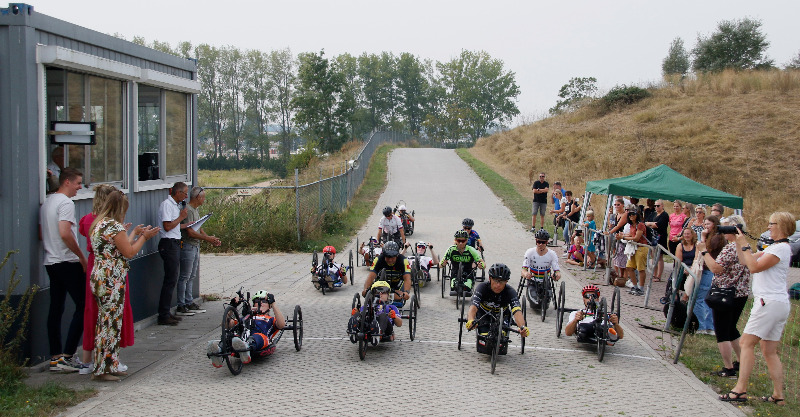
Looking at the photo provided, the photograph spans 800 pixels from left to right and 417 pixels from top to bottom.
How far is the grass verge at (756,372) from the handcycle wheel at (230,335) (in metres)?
5.48

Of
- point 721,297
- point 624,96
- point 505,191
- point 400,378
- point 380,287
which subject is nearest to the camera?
point 400,378

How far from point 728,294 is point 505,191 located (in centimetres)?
2661

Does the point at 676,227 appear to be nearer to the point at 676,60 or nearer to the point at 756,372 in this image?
the point at 756,372

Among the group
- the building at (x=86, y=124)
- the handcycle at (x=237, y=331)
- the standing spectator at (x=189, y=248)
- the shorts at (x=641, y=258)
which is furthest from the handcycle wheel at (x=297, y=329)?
the shorts at (x=641, y=258)

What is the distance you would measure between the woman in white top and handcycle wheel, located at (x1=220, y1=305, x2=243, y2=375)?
218 inches

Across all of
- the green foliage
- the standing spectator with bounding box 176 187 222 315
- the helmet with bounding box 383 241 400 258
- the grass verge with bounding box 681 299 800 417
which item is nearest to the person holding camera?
the grass verge with bounding box 681 299 800 417

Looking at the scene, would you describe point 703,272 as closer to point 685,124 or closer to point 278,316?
point 278,316

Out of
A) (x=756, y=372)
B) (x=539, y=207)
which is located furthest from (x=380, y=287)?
(x=539, y=207)

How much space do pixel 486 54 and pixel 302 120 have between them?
42.3 meters

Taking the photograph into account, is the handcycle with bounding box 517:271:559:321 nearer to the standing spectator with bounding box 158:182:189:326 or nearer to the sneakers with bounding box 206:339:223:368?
the sneakers with bounding box 206:339:223:368

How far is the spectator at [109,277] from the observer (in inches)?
280

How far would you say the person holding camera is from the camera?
7602 millimetres

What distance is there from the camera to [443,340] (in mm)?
9312

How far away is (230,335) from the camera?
7.57 metres
